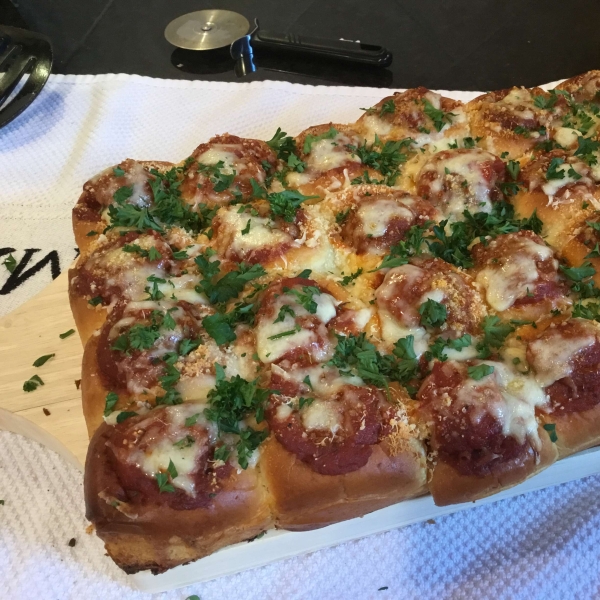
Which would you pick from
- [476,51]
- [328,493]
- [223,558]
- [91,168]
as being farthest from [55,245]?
[476,51]

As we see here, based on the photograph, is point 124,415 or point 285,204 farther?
point 285,204

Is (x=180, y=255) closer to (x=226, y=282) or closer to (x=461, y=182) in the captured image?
(x=226, y=282)

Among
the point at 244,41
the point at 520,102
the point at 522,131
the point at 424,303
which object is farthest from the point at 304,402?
the point at 244,41

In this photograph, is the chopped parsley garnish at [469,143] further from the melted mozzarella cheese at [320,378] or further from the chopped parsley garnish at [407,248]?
the melted mozzarella cheese at [320,378]

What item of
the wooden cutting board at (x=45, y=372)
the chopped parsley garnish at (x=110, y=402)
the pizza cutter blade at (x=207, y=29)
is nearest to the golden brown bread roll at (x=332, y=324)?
the chopped parsley garnish at (x=110, y=402)

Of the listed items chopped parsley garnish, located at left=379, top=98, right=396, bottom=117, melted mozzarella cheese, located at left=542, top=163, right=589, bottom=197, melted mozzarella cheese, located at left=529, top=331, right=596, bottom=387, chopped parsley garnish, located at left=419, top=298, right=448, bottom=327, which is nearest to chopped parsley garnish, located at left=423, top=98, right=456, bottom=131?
chopped parsley garnish, located at left=379, top=98, right=396, bottom=117
